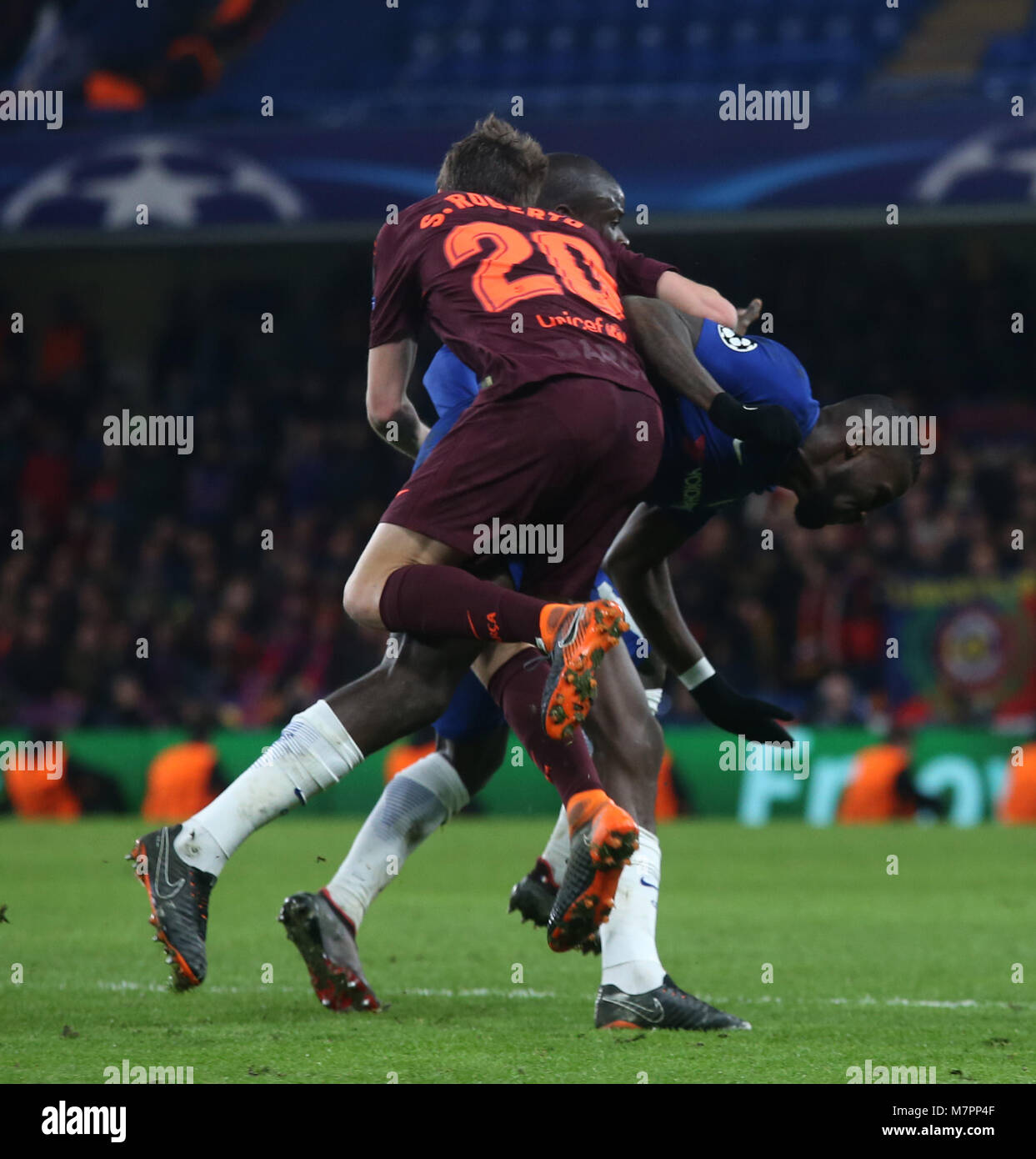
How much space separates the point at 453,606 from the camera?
3664 mm

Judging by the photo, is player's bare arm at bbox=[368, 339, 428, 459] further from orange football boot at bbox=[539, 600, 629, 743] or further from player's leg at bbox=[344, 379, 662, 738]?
orange football boot at bbox=[539, 600, 629, 743]

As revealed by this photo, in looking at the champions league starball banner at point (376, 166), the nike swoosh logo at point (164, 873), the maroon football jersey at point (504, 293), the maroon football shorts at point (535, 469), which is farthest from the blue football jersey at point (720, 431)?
the champions league starball banner at point (376, 166)

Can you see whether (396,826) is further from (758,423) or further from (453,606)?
(758,423)

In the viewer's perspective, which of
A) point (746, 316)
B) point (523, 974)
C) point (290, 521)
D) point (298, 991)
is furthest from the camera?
point (290, 521)

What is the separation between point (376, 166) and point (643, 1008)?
10.4m

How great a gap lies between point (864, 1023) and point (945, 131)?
9.58 meters

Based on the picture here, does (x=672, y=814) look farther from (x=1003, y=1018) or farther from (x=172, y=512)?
(x=1003, y=1018)

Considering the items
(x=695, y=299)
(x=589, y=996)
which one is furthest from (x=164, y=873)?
(x=695, y=299)

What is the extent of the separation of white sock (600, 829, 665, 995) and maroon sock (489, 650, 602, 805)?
268 millimetres

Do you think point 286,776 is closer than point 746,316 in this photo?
Yes

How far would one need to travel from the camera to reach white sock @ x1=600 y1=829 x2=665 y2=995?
3918mm

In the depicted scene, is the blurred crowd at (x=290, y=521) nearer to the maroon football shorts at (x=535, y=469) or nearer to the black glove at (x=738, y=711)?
the black glove at (x=738, y=711)

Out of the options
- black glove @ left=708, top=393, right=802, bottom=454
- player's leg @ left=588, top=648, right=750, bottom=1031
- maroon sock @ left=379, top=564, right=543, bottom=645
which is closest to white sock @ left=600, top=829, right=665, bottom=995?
player's leg @ left=588, top=648, right=750, bottom=1031

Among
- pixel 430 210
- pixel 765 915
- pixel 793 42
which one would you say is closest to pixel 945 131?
pixel 793 42
